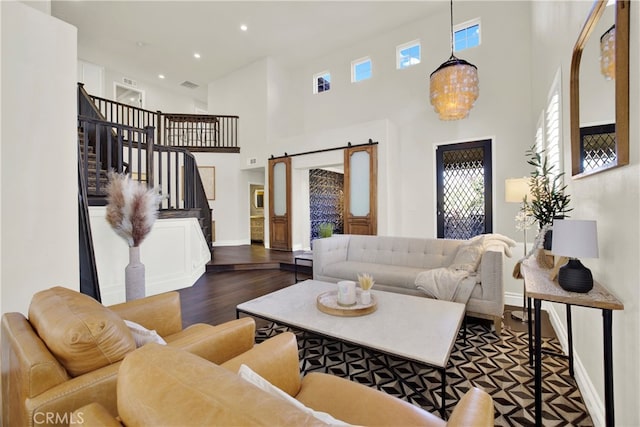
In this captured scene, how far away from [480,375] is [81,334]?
2.39m

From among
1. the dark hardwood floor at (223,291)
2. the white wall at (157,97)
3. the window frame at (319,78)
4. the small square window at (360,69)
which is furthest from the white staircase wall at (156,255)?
the white wall at (157,97)

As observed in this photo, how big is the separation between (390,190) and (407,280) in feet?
8.67

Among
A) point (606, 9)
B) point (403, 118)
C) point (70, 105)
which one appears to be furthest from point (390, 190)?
point (70, 105)

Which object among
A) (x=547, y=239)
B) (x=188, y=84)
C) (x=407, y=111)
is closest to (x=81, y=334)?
(x=547, y=239)

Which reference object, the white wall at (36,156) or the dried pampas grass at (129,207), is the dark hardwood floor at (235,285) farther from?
the white wall at (36,156)

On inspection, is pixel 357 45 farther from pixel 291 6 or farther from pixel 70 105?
pixel 70 105

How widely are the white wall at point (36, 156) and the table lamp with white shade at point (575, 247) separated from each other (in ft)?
11.5

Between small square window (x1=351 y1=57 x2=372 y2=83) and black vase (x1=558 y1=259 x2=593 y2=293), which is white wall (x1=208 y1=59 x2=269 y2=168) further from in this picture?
black vase (x1=558 y1=259 x2=593 y2=293)

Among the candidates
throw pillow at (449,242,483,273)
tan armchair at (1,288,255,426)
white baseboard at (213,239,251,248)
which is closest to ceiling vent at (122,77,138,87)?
white baseboard at (213,239,251,248)

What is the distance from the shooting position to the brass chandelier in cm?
425

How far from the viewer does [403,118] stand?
595 centimetres

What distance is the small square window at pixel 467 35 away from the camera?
210 inches

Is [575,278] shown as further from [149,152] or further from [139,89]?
[139,89]

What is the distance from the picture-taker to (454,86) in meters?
4.29
